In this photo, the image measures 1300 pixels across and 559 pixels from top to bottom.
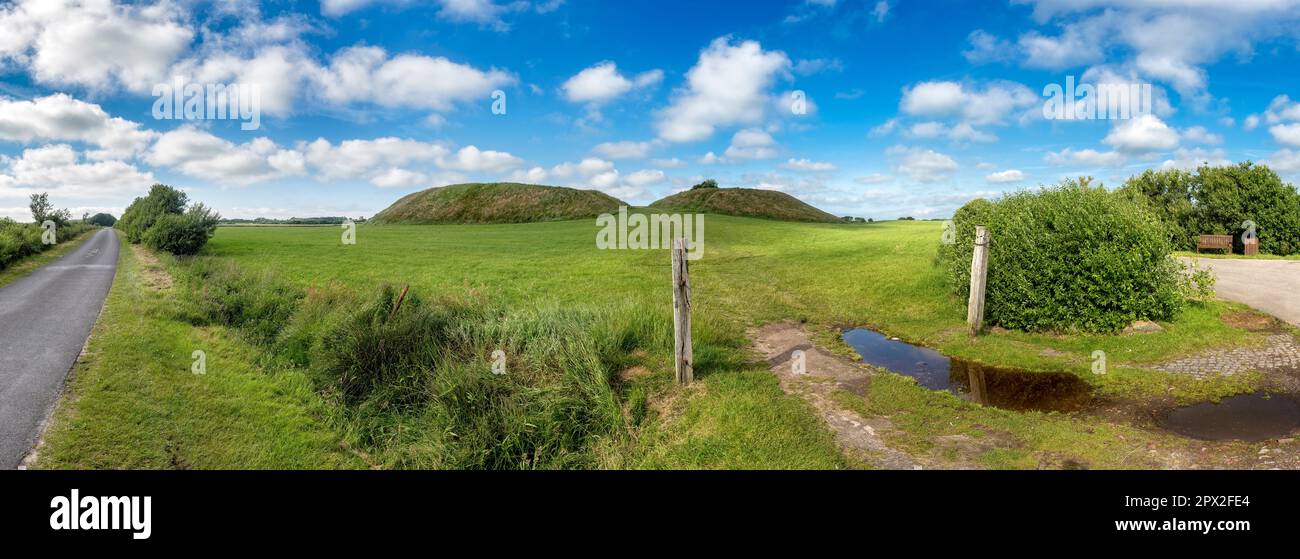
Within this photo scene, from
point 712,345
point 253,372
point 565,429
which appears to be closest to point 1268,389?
point 712,345

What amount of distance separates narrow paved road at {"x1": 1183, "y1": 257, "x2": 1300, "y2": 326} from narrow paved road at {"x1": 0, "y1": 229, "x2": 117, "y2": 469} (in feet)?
74.2

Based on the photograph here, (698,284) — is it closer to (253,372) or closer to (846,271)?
(846,271)

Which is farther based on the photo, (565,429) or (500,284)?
(500,284)

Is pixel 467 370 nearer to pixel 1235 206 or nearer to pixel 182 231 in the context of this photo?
pixel 182 231

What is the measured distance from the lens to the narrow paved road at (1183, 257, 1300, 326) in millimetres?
13227

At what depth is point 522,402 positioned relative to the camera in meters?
9.25

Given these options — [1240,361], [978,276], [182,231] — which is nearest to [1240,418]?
[1240,361]

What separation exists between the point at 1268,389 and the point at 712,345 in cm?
912

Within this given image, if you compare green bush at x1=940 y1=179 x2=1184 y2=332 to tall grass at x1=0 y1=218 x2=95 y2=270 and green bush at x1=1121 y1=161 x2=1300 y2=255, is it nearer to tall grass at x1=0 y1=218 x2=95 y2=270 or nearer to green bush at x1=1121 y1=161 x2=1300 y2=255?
green bush at x1=1121 y1=161 x2=1300 y2=255

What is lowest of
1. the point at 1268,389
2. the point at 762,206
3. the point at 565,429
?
the point at 565,429

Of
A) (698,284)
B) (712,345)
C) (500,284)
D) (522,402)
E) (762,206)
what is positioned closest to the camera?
(522,402)

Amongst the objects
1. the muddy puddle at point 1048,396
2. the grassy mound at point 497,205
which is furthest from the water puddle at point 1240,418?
the grassy mound at point 497,205

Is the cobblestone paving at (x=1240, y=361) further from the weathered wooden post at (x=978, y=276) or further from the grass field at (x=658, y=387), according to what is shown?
the weathered wooden post at (x=978, y=276)

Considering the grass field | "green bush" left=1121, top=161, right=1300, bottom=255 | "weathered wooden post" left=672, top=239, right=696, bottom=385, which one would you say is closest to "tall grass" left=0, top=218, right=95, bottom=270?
the grass field
